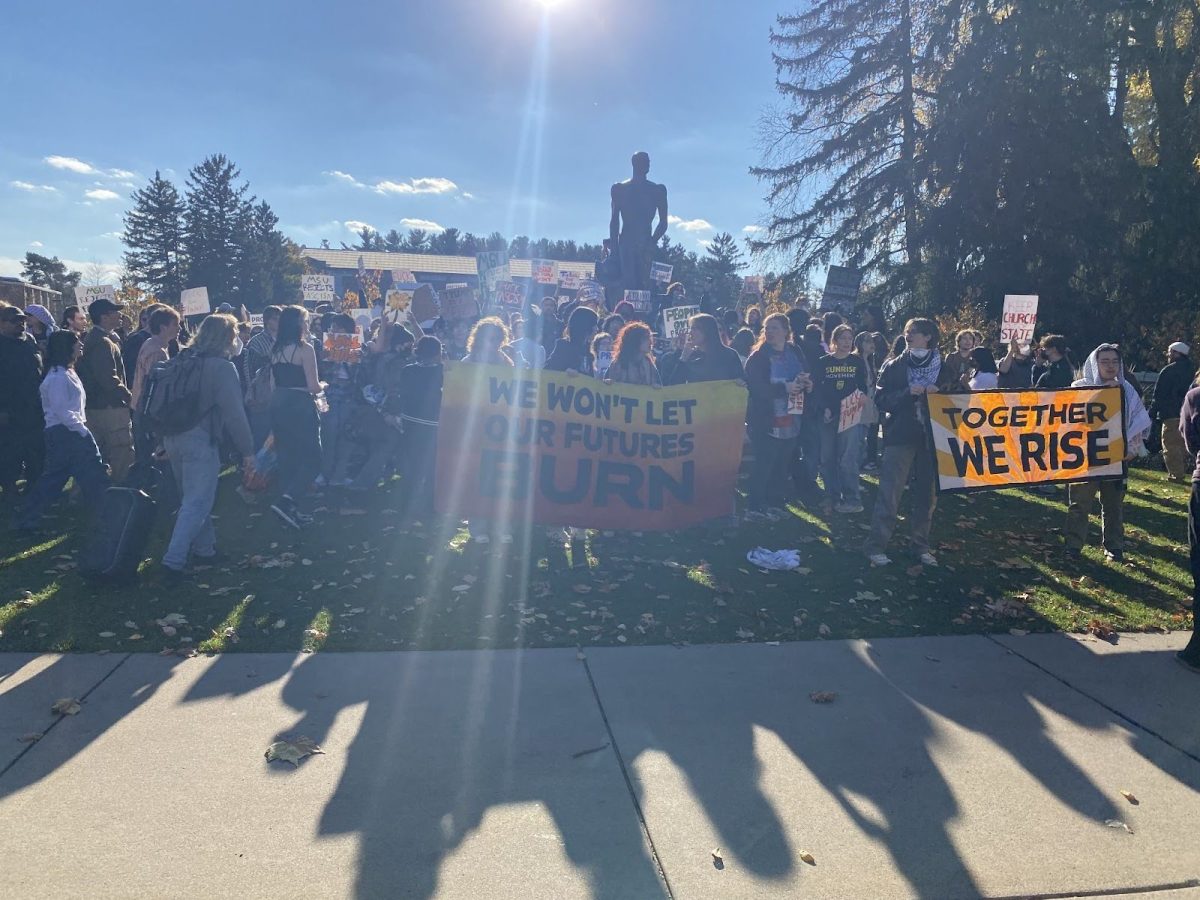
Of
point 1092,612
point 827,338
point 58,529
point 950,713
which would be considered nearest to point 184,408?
point 58,529

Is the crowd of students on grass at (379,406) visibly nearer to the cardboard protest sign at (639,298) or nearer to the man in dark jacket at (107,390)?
the man in dark jacket at (107,390)

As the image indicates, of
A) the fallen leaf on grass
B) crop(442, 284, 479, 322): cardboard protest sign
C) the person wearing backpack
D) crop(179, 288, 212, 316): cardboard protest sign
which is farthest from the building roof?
the fallen leaf on grass

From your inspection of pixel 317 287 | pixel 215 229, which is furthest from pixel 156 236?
pixel 317 287

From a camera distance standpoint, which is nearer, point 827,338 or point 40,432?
point 40,432

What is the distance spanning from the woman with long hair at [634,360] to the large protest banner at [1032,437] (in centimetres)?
269

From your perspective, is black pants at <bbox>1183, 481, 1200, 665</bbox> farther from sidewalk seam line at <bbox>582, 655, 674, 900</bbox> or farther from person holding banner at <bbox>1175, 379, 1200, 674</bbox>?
sidewalk seam line at <bbox>582, 655, 674, 900</bbox>

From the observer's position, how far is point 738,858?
3.27 meters

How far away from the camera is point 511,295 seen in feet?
50.3

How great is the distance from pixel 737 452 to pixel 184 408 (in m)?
4.77

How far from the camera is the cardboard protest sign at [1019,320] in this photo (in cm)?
1362

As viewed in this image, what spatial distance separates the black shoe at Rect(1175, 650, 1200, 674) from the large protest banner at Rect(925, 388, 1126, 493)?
6.95 feet

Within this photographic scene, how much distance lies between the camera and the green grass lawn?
18.0 feet

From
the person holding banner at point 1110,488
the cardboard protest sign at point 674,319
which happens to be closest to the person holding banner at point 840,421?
the person holding banner at point 1110,488

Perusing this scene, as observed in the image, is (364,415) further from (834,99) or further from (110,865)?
(834,99)
